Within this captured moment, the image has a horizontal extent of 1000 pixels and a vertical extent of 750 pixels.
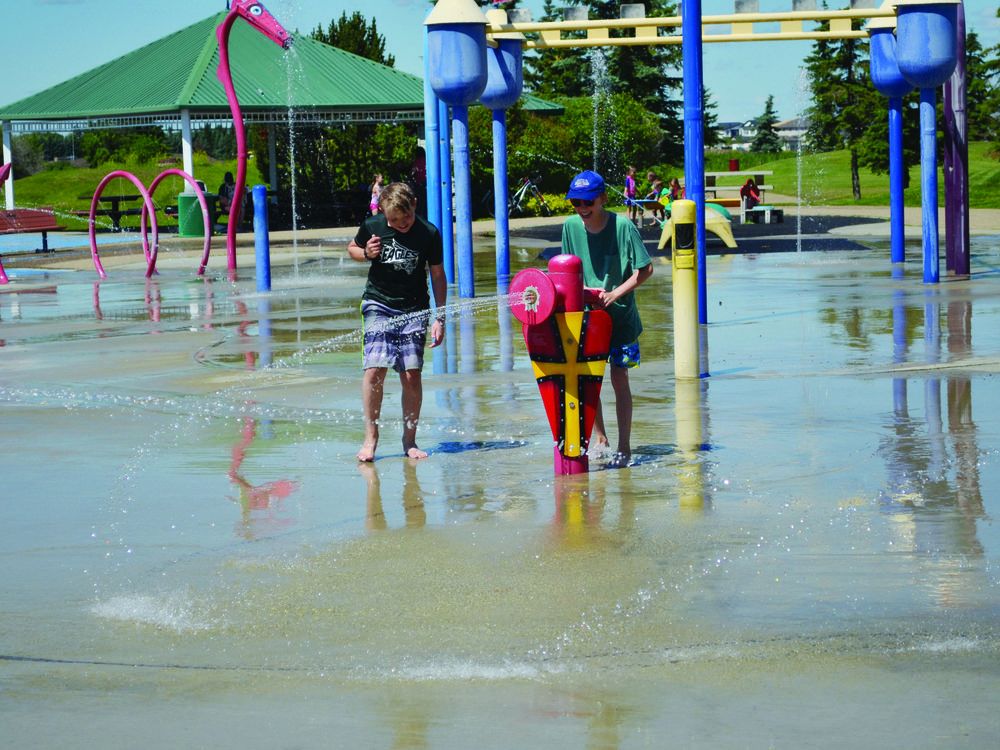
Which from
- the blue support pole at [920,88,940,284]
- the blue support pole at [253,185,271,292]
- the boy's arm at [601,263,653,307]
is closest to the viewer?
the boy's arm at [601,263,653,307]

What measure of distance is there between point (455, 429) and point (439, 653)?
4374mm

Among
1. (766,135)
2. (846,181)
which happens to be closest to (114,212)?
(846,181)

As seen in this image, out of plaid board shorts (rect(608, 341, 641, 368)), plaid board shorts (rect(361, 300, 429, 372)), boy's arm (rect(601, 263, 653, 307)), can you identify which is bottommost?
plaid board shorts (rect(608, 341, 641, 368))

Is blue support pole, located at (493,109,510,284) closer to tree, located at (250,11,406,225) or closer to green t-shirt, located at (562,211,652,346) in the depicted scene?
green t-shirt, located at (562,211,652,346)

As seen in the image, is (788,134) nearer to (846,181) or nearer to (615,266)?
(846,181)

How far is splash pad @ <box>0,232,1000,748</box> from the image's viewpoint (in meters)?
4.50

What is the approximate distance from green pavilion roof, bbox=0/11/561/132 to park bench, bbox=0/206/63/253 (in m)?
5.87

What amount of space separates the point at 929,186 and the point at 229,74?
37.7ft

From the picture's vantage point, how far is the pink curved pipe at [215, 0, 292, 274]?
939 inches

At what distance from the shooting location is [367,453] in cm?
838

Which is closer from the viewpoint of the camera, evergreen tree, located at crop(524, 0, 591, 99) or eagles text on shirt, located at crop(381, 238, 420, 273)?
eagles text on shirt, located at crop(381, 238, 420, 273)

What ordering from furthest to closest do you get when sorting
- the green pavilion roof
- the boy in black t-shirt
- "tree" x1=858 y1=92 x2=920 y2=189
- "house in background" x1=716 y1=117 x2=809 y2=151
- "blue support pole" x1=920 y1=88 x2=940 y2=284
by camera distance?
"house in background" x1=716 y1=117 x2=809 y2=151 < "tree" x1=858 y1=92 x2=920 y2=189 < the green pavilion roof < "blue support pole" x1=920 y1=88 x2=940 y2=284 < the boy in black t-shirt

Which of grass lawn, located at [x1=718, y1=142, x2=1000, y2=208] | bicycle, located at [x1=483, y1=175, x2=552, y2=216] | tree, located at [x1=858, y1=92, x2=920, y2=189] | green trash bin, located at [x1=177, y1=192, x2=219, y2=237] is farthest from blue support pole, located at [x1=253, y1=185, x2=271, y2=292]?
tree, located at [x1=858, y1=92, x2=920, y2=189]

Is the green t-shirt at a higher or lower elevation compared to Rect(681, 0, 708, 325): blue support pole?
lower
